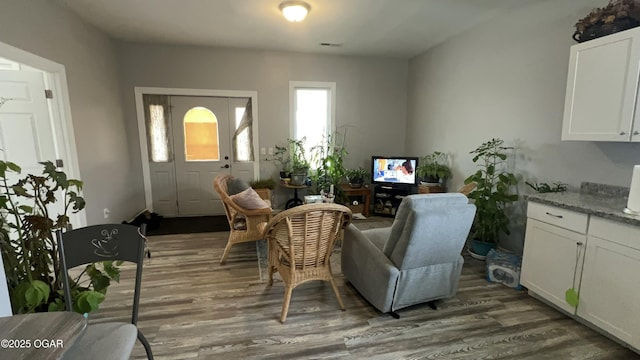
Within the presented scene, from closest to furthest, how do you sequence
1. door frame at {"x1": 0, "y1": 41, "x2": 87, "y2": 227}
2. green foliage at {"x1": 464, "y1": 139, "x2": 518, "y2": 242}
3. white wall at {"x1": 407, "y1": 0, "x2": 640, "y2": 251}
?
white wall at {"x1": 407, "y1": 0, "x2": 640, "y2": 251} → door frame at {"x1": 0, "y1": 41, "x2": 87, "y2": 227} → green foliage at {"x1": 464, "y1": 139, "x2": 518, "y2": 242}

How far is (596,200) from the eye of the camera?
7.13 feet

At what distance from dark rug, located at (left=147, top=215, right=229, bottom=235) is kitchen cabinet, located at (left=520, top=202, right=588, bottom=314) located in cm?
371

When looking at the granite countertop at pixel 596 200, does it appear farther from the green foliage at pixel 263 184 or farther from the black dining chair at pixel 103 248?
the green foliage at pixel 263 184

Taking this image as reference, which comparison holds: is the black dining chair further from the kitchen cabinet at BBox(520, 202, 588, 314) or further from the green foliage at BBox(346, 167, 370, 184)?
the green foliage at BBox(346, 167, 370, 184)

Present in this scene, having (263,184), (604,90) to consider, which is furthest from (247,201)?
(604,90)

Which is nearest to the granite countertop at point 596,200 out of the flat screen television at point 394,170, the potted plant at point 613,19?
the potted plant at point 613,19

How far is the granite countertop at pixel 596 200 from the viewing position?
1.82 meters

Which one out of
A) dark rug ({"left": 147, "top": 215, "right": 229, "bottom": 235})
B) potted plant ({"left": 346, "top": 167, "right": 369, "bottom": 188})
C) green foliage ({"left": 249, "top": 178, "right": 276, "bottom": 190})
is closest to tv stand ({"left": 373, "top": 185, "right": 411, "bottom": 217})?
potted plant ({"left": 346, "top": 167, "right": 369, "bottom": 188})

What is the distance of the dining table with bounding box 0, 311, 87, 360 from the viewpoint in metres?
0.77

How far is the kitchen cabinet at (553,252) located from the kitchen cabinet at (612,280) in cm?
7

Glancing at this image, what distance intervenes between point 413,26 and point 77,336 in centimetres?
414

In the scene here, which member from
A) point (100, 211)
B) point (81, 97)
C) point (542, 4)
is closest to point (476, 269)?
point (542, 4)

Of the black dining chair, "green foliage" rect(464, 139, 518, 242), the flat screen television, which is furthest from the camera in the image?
the flat screen television

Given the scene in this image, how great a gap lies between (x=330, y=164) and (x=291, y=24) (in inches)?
83.9
